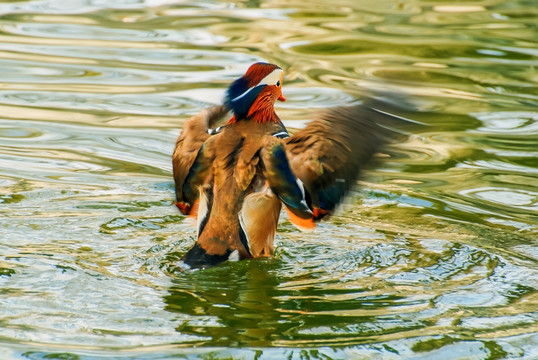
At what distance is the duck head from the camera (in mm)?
6266

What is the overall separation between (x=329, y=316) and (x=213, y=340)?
0.73 metres

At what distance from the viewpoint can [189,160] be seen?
6.20 m

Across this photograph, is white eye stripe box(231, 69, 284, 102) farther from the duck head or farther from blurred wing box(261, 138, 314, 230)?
blurred wing box(261, 138, 314, 230)

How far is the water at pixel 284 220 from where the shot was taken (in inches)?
191

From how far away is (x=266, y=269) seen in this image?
598 cm

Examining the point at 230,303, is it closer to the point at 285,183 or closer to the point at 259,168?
the point at 285,183

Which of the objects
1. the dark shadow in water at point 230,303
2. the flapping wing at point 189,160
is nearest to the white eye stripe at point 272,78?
the flapping wing at point 189,160

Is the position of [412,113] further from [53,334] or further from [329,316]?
[53,334]

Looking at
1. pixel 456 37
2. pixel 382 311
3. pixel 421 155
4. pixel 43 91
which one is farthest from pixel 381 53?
pixel 382 311

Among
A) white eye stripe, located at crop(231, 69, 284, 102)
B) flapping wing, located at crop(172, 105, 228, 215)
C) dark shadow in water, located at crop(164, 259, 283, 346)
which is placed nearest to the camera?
dark shadow in water, located at crop(164, 259, 283, 346)

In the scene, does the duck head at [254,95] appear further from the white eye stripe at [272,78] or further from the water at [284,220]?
the water at [284,220]

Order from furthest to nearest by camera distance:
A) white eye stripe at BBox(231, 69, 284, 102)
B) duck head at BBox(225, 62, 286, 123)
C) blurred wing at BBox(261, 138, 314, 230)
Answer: white eye stripe at BBox(231, 69, 284, 102) → duck head at BBox(225, 62, 286, 123) → blurred wing at BBox(261, 138, 314, 230)

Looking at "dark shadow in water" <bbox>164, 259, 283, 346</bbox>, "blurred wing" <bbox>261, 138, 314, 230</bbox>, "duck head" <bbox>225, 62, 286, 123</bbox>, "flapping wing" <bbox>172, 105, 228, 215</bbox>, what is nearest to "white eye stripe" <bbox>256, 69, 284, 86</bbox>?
"duck head" <bbox>225, 62, 286, 123</bbox>

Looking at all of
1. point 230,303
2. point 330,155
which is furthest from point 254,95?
point 230,303
